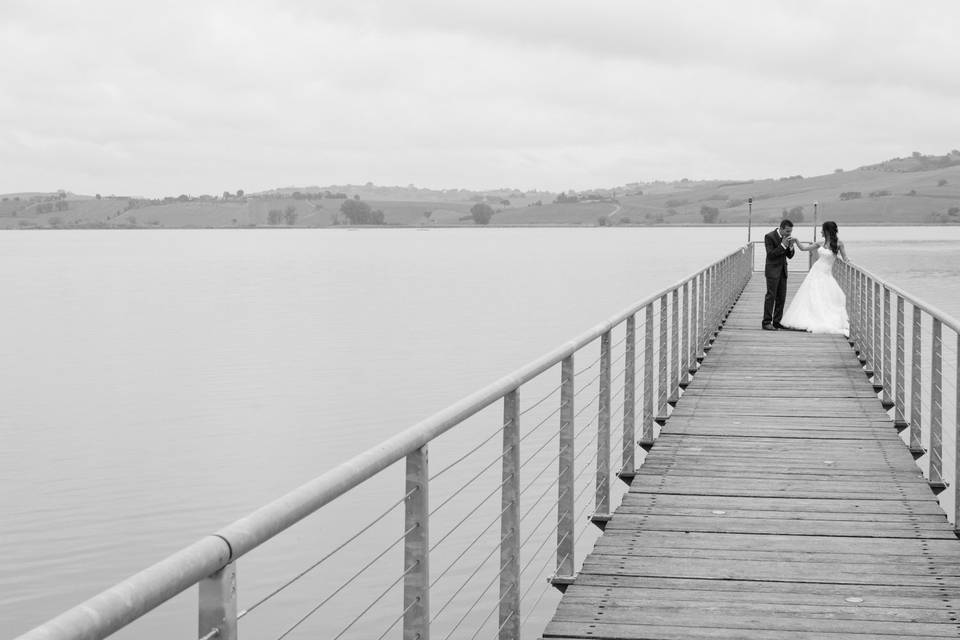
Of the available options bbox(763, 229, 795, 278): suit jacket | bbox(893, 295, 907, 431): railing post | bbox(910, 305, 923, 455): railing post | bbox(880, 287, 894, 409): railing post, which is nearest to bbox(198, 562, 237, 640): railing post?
bbox(910, 305, 923, 455): railing post

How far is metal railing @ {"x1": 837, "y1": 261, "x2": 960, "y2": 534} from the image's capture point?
301 inches

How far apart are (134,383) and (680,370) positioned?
1774cm

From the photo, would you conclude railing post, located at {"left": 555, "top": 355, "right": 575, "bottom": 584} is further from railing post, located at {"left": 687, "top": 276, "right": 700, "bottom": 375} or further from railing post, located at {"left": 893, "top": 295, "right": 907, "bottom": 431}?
railing post, located at {"left": 687, "top": 276, "right": 700, "bottom": 375}

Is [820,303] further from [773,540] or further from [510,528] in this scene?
[510,528]

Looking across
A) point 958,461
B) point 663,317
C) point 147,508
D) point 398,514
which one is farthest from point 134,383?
point 958,461

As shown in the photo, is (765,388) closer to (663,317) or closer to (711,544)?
(663,317)

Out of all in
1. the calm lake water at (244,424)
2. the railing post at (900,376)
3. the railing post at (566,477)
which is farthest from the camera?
the calm lake water at (244,424)

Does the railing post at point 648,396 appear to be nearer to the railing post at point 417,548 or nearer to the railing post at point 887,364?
the railing post at point 887,364

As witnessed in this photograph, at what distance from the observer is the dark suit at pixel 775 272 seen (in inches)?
676

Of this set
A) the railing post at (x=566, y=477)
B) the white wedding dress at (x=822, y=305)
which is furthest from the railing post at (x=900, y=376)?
the white wedding dress at (x=822, y=305)

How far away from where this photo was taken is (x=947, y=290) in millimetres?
51125

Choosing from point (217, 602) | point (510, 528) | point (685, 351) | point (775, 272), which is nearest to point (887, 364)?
point (685, 351)

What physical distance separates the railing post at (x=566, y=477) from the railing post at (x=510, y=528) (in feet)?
3.08

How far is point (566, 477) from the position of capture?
5.62 metres
